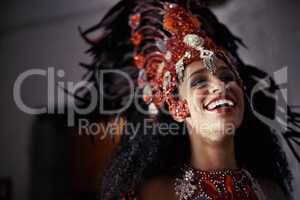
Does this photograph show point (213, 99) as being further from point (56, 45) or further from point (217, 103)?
point (56, 45)

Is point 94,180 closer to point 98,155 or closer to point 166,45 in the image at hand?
point 98,155

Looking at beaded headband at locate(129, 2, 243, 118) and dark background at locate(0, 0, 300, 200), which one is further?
dark background at locate(0, 0, 300, 200)

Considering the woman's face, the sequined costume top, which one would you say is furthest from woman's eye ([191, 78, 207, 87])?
the sequined costume top

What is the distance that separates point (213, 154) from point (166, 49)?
34cm

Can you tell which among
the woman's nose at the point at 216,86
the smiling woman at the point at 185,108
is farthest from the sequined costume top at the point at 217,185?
the woman's nose at the point at 216,86

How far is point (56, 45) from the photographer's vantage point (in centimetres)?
124

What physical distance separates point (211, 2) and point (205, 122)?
42 centimetres

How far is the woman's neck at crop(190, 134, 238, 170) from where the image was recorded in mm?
1039

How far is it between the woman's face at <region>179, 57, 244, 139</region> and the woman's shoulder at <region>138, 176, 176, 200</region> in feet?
0.55

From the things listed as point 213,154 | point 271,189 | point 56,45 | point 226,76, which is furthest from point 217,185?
point 56,45

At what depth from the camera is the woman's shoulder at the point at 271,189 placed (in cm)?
107

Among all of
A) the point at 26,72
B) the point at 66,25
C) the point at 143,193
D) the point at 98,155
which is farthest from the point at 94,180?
the point at 66,25

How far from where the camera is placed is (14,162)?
118 centimetres

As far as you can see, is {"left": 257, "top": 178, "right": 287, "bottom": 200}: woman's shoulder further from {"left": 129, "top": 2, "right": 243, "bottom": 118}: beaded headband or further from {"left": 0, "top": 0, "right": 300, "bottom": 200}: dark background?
{"left": 129, "top": 2, "right": 243, "bottom": 118}: beaded headband
